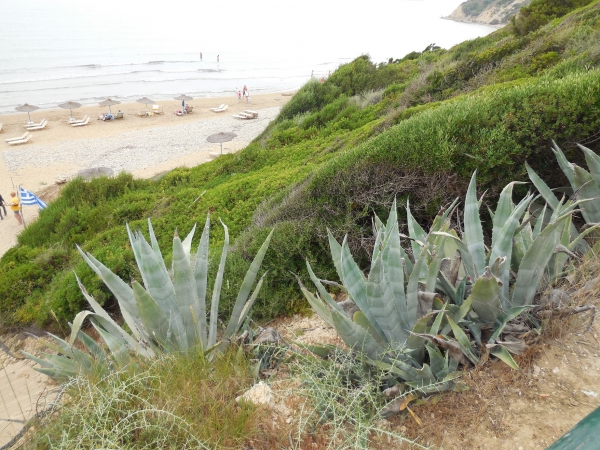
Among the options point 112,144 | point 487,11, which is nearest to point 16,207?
point 112,144

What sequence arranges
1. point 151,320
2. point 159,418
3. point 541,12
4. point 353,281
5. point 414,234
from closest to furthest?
1. point 159,418
2. point 353,281
3. point 151,320
4. point 414,234
5. point 541,12

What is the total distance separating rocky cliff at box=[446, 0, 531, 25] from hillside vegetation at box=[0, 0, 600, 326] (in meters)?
91.1

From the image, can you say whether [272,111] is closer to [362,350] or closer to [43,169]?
[43,169]

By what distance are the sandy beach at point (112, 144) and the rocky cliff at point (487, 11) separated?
80244 millimetres

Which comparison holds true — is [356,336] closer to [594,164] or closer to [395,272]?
[395,272]

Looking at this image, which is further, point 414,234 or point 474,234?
point 414,234

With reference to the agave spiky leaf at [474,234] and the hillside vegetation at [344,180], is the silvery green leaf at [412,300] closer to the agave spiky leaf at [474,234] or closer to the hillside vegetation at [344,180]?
the agave spiky leaf at [474,234]

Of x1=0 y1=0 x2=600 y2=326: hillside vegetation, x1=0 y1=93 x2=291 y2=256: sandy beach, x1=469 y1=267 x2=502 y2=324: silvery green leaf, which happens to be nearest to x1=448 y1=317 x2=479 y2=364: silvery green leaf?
x1=469 y1=267 x2=502 y2=324: silvery green leaf

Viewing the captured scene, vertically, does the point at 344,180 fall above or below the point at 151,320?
above

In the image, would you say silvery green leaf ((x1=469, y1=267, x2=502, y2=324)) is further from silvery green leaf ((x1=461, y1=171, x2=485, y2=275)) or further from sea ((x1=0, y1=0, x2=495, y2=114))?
sea ((x1=0, y1=0, x2=495, y2=114))

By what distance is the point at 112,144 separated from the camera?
2378 cm

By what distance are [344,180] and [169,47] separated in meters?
58.7

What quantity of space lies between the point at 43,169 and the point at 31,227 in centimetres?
1217

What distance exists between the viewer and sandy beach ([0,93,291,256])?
19.4 metres
